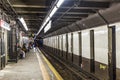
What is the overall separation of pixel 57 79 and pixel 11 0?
396 cm

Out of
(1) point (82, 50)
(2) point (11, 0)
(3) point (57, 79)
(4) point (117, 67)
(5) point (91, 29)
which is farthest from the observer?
(1) point (82, 50)

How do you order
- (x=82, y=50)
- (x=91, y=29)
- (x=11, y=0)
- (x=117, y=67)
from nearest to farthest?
(x=117, y=67) → (x=11, y=0) → (x=91, y=29) → (x=82, y=50)

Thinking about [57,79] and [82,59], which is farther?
[82,59]

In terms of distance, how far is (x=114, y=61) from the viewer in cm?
966

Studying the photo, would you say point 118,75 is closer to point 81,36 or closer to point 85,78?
point 85,78

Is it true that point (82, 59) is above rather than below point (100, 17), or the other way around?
below

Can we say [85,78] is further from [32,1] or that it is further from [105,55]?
[32,1]

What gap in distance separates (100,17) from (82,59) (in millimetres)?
5289

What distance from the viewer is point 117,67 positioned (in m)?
9.17

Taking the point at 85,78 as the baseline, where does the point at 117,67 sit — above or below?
above

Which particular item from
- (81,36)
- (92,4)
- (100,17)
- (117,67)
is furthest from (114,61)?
(81,36)

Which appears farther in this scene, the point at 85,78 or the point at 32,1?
the point at 85,78

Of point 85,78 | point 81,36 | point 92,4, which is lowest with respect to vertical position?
point 85,78

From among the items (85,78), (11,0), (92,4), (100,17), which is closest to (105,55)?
(100,17)
